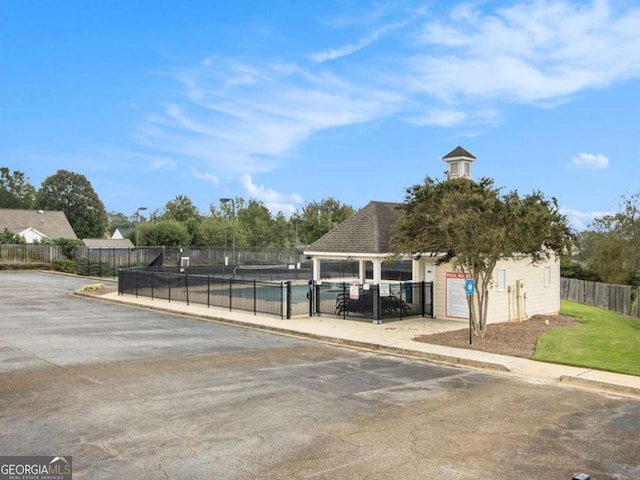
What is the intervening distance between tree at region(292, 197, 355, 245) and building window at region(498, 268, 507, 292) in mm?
57328

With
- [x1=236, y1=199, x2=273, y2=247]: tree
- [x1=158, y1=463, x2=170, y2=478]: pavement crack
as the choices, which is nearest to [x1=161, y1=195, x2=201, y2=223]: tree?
[x1=236, y1=199, x2=273, y2=247]: tree

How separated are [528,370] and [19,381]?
1105 centimetres

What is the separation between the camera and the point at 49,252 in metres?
49.2

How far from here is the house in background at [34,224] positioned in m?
66.8

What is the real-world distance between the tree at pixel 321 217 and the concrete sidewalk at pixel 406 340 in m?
55.2

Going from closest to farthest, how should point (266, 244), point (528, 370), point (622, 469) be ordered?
point (622, 469), point (528, 370), point (266, 244)

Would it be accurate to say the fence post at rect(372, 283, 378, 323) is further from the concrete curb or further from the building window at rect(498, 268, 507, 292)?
the concrete curb

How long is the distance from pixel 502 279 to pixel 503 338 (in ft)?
17.8

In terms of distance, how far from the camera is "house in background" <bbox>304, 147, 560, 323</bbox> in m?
21.4

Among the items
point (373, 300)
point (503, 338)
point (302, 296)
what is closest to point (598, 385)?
point (503, 338)

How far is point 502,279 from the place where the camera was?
859 inches

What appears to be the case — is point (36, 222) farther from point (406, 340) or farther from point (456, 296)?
point (406, 340)

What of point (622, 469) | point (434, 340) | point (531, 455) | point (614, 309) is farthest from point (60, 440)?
point (614, 309)

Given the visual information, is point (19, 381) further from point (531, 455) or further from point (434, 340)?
point (434, 340)
